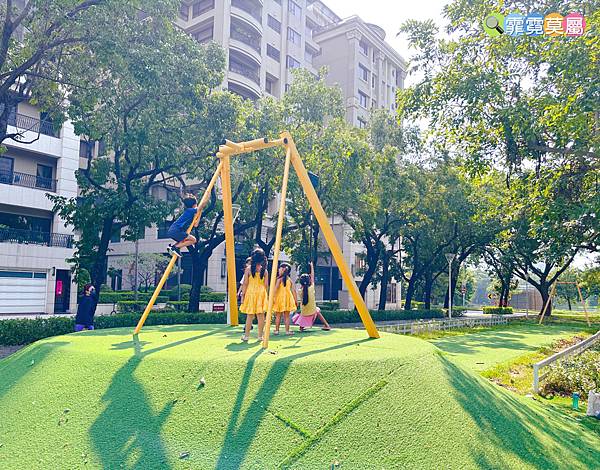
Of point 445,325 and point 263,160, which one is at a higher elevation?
point 263,160

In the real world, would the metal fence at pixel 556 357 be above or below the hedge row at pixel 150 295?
above

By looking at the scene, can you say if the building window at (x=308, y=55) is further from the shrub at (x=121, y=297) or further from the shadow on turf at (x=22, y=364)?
the shadow on turf at (x=22, y=364)

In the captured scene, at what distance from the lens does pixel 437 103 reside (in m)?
12.7

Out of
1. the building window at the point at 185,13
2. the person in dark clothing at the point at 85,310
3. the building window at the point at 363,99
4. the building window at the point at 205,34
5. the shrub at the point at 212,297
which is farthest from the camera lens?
the building window at the point at 363,99

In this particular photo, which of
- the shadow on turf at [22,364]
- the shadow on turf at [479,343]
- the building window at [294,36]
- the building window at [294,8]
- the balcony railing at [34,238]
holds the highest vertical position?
the building window at [294,8]

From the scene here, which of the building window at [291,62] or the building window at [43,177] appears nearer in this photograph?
the building window at [43,177]

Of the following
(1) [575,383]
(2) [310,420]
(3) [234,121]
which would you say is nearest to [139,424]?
(2) [310,420]

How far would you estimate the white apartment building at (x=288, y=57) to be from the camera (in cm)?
3944

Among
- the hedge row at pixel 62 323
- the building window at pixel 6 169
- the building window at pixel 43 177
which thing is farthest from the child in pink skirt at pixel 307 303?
the building window at pixel 43 177

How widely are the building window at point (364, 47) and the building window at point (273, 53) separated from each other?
13236 millimetres

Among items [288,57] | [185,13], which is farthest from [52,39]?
[288,57]

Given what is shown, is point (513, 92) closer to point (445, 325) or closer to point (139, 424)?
point (139, 424)

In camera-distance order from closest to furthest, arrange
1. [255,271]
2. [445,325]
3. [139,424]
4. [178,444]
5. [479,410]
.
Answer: [178,444] → [139,424] → [479,410] → [255,271] → [445,325]

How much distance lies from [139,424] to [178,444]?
0.69m
